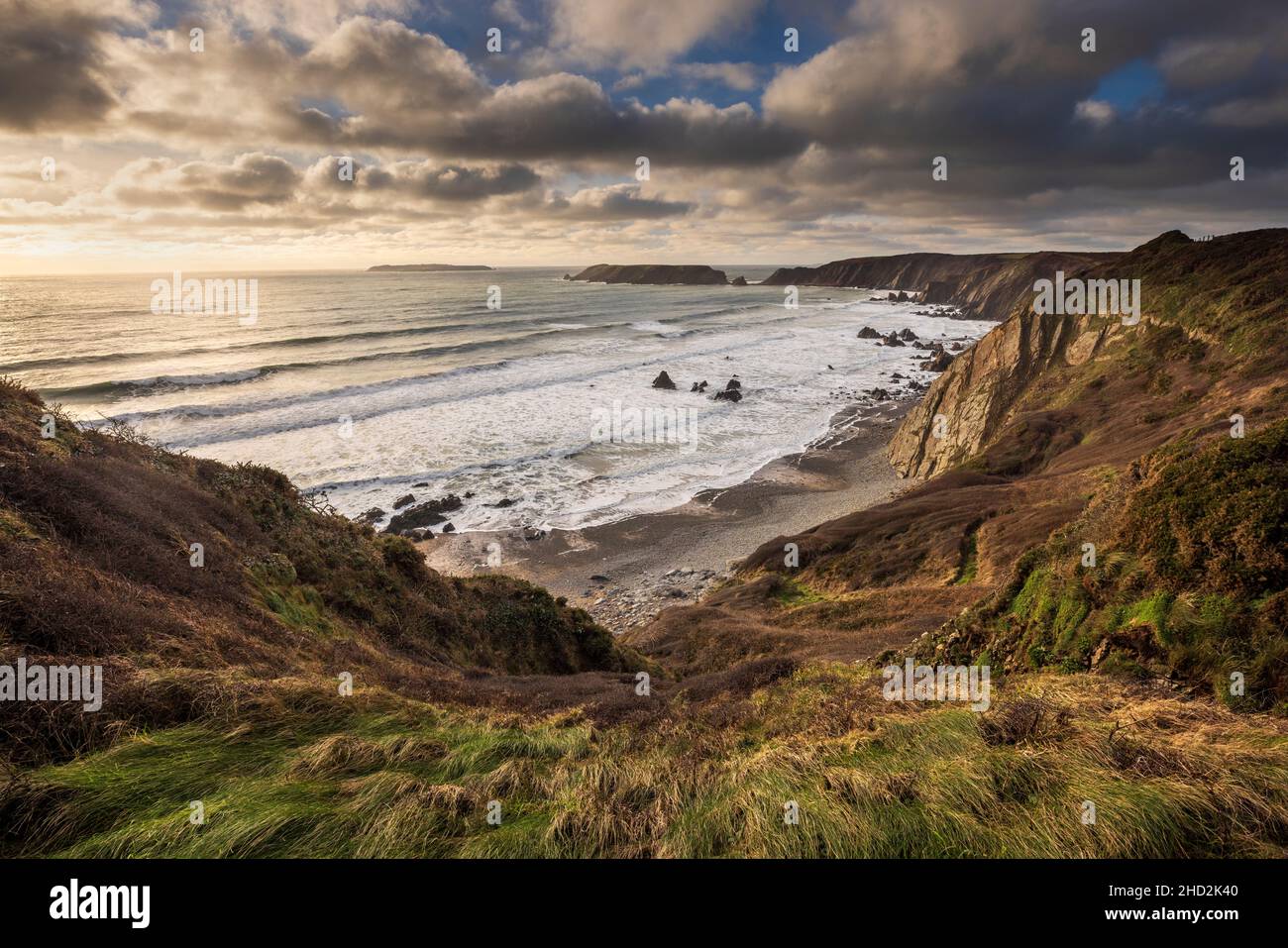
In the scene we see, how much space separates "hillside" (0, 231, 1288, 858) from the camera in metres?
4.32

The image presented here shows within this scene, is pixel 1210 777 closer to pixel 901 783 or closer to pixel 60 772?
pixel 901 783

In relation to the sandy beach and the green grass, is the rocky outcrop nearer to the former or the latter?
the sandy beach

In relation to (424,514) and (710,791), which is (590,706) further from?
(424,514)

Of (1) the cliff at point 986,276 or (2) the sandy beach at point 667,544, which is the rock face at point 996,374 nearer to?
(2) the sandy beach at point 667,544

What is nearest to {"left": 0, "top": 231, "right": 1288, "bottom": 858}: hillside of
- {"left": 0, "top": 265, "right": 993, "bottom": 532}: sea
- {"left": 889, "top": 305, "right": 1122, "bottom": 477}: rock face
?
{"left": 0, "top": 265, "right": 993, "bottom": 532}: sea

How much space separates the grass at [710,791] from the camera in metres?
4.06

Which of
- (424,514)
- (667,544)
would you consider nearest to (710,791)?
(667,544)

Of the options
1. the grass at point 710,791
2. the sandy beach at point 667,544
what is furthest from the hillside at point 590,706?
the sandy beach at point 667,544

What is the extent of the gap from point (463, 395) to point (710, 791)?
5018cm

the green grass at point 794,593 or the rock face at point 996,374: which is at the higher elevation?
the rock face at point 996,374

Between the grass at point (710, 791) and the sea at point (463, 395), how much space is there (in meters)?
14.1

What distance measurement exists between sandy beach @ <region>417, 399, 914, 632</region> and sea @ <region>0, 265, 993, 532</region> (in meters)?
1.79
